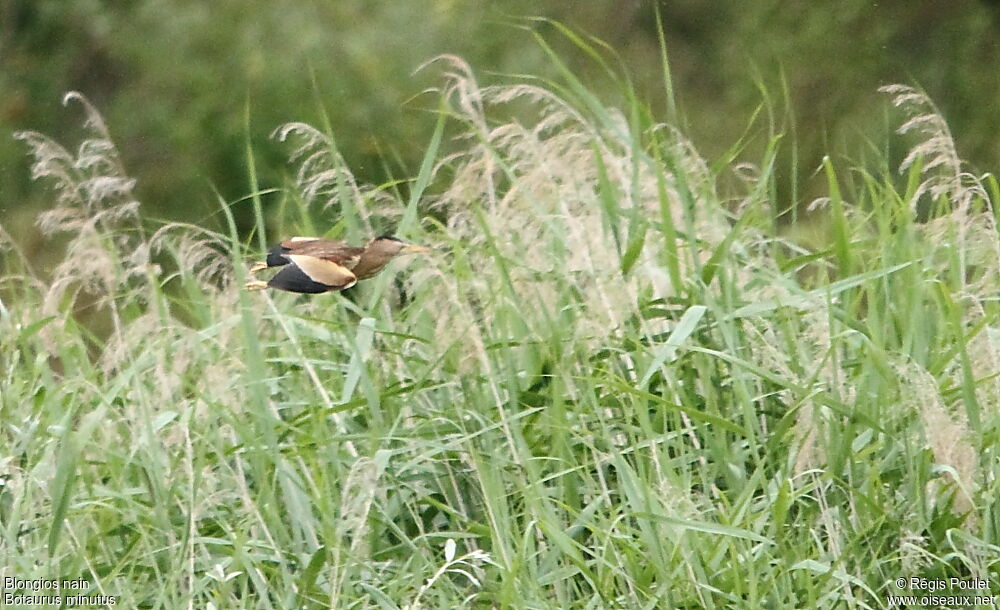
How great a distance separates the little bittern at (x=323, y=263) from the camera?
7.36ft

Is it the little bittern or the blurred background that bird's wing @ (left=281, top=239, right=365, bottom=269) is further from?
the blurred background

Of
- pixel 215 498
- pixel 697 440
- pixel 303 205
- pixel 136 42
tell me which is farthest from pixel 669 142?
pixel 136 42

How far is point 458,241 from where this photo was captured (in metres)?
2.98

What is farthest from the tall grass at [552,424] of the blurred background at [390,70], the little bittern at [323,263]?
the blurred background at [390,70]

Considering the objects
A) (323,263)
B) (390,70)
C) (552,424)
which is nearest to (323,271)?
Answer: (323,263)

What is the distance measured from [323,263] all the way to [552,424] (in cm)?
54

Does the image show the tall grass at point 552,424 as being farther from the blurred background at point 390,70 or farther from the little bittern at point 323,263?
the blurred background at point 390,70

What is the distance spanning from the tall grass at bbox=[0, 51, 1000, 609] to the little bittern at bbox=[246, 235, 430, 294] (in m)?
0.18

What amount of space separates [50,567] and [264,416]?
17.0 inches

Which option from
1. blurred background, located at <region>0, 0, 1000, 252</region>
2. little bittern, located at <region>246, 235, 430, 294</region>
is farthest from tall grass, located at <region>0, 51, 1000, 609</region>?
blurred background, located at <region>0, 0, 1000, 252</region>

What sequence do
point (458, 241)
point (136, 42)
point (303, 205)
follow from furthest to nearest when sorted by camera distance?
point (136, 42) < point (303, 205) < point (458, 241)

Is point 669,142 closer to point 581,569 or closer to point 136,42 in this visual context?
point 581,569

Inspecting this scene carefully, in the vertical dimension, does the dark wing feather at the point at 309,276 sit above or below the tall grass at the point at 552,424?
above

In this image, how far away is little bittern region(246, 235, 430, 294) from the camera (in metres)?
2.24
